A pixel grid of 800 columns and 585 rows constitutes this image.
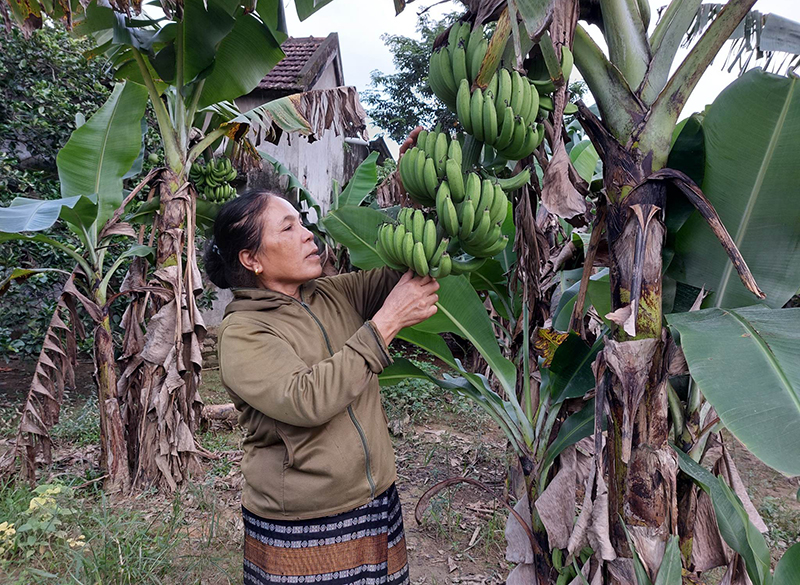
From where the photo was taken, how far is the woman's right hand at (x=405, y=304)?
4.35 feet

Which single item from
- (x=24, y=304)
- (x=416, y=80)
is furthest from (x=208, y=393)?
(x=416, y=80)

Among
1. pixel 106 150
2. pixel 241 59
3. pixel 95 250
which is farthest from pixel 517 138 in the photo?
pixel 95 250

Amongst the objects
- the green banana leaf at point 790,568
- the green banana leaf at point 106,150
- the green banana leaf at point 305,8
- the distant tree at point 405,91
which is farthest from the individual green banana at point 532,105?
the distant tree at point 405,91

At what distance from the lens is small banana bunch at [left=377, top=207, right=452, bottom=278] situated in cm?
123

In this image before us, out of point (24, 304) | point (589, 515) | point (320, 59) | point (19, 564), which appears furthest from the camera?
point (320, 59)

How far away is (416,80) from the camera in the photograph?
15.0 metres

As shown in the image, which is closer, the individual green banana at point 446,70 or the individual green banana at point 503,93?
the individual green banana at point 503,93

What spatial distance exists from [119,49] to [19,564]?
306 cm

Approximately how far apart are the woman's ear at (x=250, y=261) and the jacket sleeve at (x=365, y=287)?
0.26 metres

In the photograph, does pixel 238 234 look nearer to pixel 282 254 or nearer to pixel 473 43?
pixel 282 254

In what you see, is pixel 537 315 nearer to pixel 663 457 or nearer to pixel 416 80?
pixel 663 457

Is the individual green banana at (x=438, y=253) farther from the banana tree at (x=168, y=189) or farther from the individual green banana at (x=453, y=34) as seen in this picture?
the banana tree at (x=168, y=189)

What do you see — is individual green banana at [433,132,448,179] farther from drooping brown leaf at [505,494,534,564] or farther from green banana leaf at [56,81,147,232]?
green banana leaf at [56,81,147,232]

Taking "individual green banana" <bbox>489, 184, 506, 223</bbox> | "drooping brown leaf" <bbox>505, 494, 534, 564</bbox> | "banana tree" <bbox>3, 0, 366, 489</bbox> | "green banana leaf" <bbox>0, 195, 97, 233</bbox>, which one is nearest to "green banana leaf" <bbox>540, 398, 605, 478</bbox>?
"drooping brown leaf" <bbox>505, 494, 534, 564</bbox>
